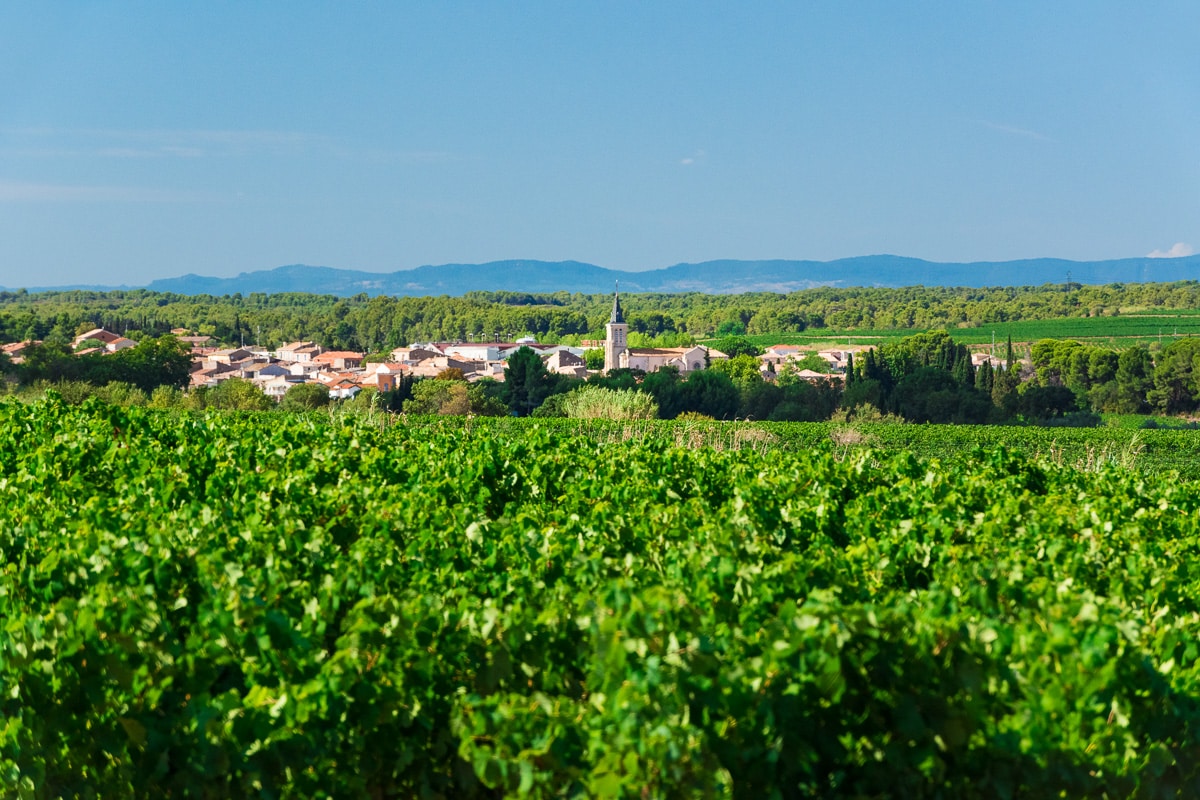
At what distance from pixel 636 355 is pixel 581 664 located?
99.0m

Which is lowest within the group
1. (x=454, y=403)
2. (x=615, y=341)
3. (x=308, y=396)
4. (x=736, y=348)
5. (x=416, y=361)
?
(x=416, y=361)

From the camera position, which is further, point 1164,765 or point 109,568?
point 109,568

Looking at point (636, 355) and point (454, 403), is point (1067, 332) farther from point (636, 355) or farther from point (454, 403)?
point (454, 403)

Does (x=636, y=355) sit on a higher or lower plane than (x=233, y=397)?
lower

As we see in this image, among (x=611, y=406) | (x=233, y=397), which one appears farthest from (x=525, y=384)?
(x=611, y=406)

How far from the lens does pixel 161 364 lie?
62.8 meters

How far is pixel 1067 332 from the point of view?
11769 cm

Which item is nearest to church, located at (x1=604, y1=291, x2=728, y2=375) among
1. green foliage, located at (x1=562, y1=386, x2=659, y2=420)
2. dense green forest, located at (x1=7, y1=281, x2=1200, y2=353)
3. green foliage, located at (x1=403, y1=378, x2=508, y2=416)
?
dense green forest, located at (x1=7, y1=281, x2=1200, y2=353)

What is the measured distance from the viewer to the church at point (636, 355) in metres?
97.7

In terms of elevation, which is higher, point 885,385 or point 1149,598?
point 1149,598

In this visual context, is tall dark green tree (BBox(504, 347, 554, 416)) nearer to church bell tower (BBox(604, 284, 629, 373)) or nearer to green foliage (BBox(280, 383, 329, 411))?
green foliage (BBox(280, 383, 329, 411))

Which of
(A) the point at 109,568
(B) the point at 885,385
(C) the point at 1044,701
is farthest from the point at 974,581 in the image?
(B) the point at 885,385

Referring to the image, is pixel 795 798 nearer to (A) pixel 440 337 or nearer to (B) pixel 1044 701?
(B) pixel 1044 701

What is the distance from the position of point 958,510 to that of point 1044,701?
9.71ft
